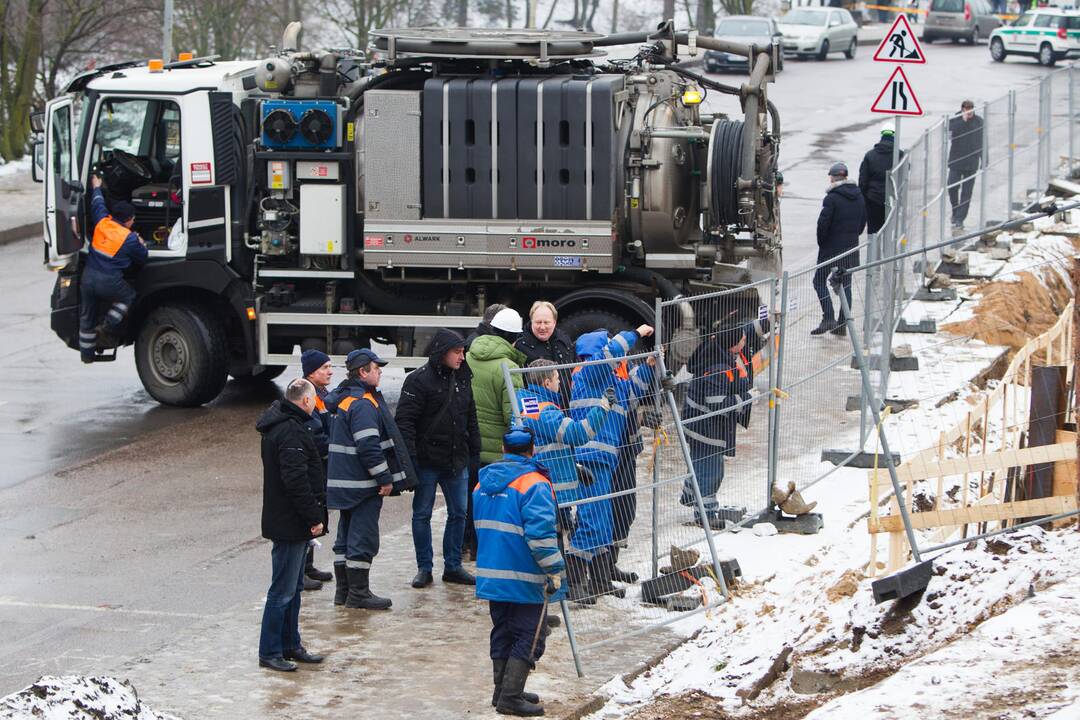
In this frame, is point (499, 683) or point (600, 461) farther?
point (600, 461)

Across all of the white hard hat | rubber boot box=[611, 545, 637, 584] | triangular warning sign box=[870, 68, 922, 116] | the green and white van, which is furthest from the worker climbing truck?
the green and white van

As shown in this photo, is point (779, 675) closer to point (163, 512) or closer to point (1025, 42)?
point (163, 512)

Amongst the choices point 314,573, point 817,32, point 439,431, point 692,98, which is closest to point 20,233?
point 692,98

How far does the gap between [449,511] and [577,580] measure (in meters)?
1.64

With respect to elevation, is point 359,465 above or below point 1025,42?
below

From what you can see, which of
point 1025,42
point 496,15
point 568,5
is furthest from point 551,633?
point 568,5

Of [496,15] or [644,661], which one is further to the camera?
[496,15]

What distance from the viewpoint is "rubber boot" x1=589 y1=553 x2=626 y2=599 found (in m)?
9.06

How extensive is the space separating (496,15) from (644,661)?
162 feet

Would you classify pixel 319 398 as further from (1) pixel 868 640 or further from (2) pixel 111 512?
(1) pixel 868 640

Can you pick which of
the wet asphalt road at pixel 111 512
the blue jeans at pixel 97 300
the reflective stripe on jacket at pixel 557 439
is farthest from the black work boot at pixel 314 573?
the blue jeans at pixel 97 300

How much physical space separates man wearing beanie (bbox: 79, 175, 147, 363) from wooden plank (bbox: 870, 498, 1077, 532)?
28.8 ft

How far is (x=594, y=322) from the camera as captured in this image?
579 inches

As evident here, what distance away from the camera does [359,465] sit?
9.62 meters
